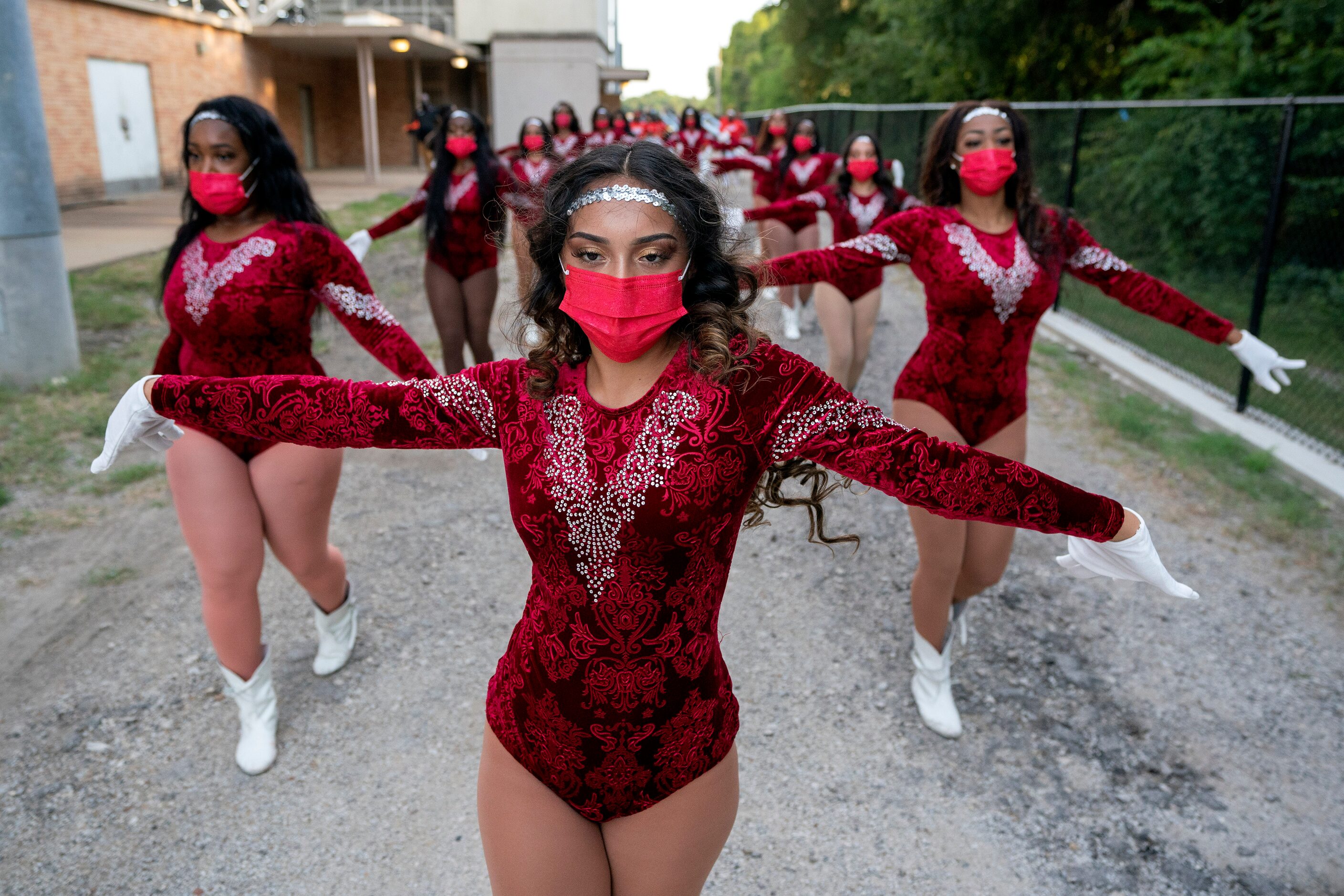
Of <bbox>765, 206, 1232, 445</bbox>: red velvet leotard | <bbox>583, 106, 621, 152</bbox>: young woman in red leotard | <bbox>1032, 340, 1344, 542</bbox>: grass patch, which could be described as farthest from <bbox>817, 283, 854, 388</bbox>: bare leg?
<bbox>583, 106, 621, 152</bbox>: young woman in red leotard

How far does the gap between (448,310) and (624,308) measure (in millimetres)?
5245

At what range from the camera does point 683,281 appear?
1986mm

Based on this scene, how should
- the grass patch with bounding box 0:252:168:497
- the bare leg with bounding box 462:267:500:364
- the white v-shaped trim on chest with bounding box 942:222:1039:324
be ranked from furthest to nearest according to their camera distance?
the bare leg with bounding box 462:267:500:364 → the grass patch with bounding box 0:252:168:497 → the white v-shaped trim on chest with bounding box 942:222:1039:324

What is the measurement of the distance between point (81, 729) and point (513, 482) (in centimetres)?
277

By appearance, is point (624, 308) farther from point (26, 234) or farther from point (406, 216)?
point (26, 234)

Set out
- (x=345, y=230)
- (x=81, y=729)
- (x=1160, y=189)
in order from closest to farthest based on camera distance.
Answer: (x=81, y=729) < (x=1160, y=189) < (x=345, y=230)

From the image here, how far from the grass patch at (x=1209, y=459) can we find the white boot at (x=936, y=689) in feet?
10.3

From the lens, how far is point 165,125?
19578 millimetres

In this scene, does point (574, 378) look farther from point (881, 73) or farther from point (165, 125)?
point (881, 73)

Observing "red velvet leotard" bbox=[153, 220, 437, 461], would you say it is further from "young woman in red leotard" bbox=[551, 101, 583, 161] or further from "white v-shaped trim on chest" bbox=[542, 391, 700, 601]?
"young woman in red leotard" bbox=[551, 101, 583, 161]

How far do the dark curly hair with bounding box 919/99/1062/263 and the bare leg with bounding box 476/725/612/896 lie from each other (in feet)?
8.95

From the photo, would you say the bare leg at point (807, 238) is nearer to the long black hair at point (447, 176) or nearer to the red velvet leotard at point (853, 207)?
the red velvet leotard at point (853, 207)

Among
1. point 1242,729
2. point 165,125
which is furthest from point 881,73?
point 1242,729

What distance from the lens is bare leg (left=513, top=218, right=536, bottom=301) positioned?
2193 mm
